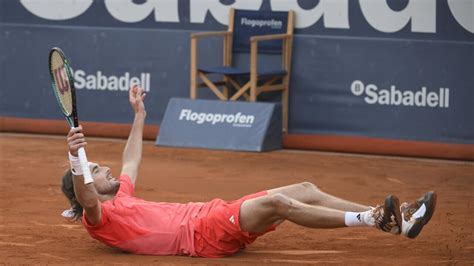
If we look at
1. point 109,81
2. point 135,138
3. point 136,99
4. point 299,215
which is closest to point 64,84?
point 136,99

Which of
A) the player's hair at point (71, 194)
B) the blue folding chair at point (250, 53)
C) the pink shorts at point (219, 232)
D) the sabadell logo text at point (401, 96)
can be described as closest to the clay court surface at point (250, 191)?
the pink shorts at point (219, 232)

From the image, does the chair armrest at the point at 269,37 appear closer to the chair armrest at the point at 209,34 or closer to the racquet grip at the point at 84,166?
the chair armrest at the point at 209,34

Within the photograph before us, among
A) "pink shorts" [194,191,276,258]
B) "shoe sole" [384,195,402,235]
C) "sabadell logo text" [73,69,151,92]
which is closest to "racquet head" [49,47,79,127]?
"pink shorts" [194,191,276,258]

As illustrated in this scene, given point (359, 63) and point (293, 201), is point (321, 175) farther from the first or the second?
point (293, 201)

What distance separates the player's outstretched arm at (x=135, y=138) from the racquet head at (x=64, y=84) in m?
0.76

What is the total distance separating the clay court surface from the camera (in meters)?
7.52

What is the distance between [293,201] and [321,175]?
4934 millimetres

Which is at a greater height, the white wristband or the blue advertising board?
the white wristband

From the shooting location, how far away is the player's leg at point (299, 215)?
674cm

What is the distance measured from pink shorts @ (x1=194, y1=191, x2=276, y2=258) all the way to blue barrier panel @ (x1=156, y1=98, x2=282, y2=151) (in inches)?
243

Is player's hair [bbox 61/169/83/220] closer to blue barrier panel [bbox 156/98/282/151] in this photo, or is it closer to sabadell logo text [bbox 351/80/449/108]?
blue barrier panel [bbox 156/98/282/151]

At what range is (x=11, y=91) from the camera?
1540 centimetres

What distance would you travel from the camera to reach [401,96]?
13547 millimetres

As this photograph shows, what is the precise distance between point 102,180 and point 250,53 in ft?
22.7
